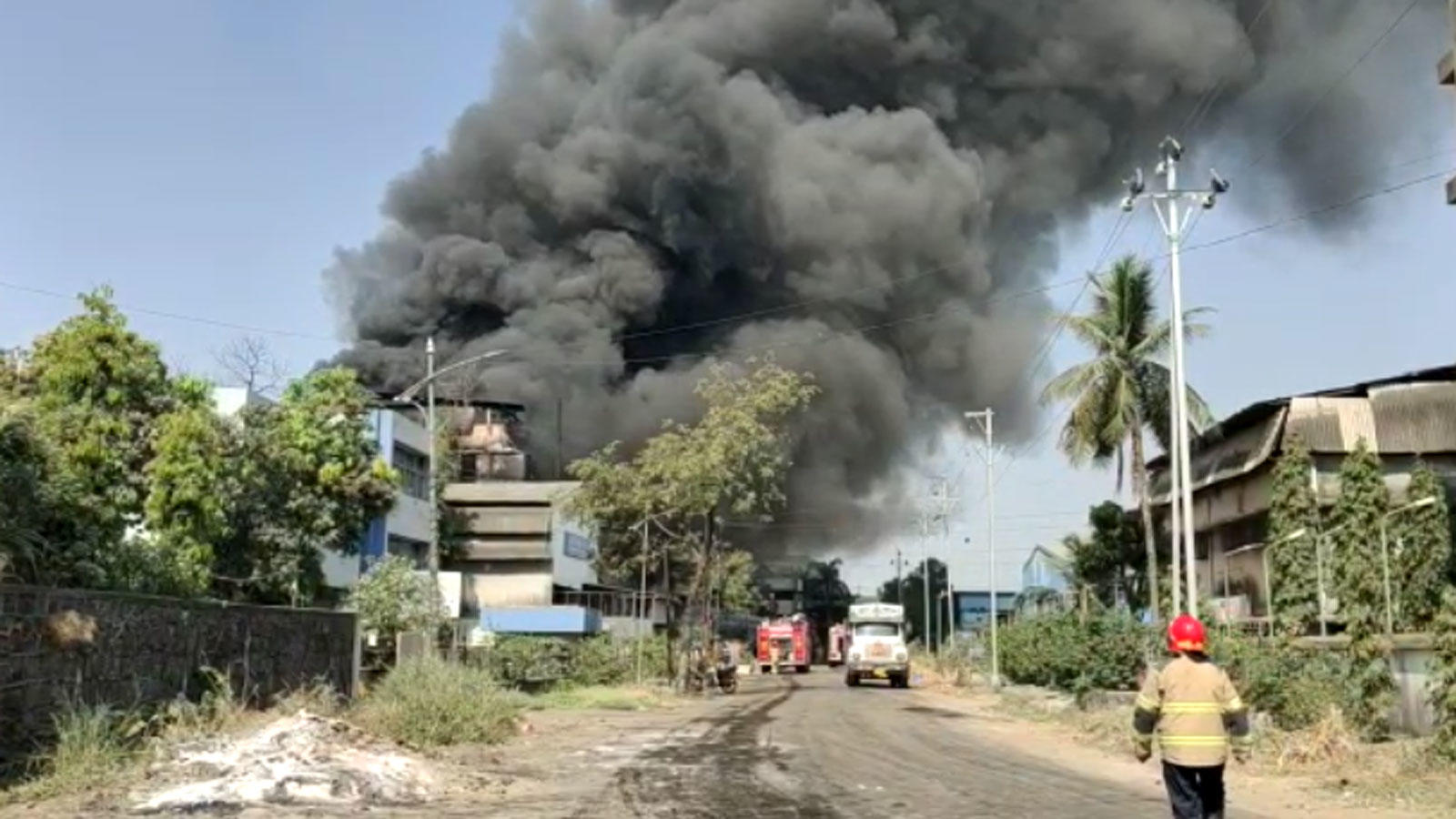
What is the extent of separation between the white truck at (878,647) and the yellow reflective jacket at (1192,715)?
39.7 meters

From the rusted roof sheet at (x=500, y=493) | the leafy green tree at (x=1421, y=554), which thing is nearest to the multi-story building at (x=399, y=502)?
the rusted roof sheet at (x=500, y=493)

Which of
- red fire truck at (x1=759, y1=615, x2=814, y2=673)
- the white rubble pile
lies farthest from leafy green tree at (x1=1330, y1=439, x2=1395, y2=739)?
red fire truck at (x1=759, y1=615, x2=814, y2=673)

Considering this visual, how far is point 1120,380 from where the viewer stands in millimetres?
34219

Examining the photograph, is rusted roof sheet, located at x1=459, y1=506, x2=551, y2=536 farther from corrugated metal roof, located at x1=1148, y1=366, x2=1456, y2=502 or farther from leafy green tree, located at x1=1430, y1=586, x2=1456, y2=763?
leafy green tree, located at x1=1430, y1=586, x2=1456, y2=763

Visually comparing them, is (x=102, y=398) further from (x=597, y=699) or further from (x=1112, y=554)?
(x=1112, y=554)

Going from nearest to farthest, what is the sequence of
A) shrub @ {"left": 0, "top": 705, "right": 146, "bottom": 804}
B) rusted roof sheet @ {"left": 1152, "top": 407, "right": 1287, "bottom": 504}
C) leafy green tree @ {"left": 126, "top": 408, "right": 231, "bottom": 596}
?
shrub @ {"left": 0, "top": 705, "right": 146, "bottom": 804} → leafy green tree @ {"left": 126, "top": 408, "right": 231, "bottom": 596} → rusted roof sheet @ {"left": 1152, "top": 407, "right": 1287, "bottom": 504}

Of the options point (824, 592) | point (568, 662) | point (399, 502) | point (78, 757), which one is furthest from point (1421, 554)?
point (824, 592)

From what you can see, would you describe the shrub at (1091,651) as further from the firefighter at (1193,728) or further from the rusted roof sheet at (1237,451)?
the firefighter at (1193,728)

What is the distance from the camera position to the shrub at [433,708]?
1716 cm

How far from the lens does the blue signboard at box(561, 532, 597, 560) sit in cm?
6025

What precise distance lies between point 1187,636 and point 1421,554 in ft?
37.5

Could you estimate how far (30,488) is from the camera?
51.3 ft

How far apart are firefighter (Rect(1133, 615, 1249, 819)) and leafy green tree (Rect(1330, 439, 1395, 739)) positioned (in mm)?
9099

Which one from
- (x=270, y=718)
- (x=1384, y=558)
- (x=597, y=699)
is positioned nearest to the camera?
(x=270, y=718)
